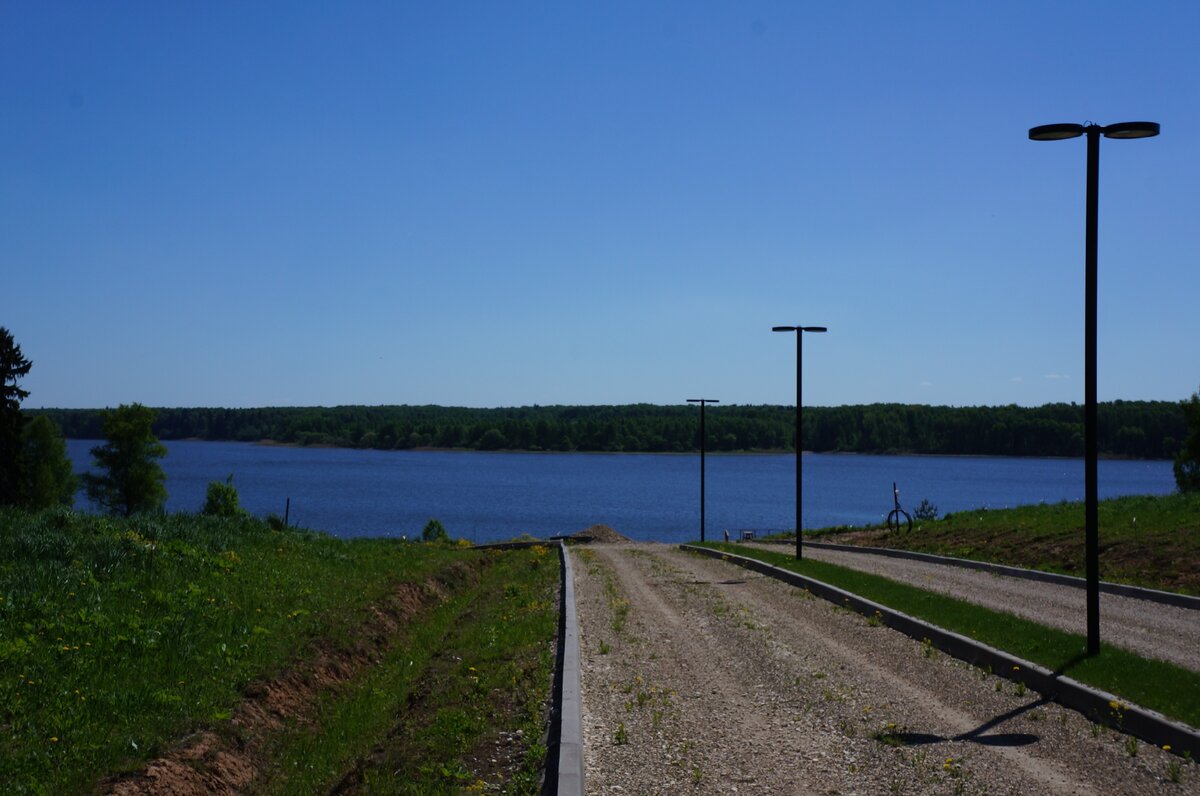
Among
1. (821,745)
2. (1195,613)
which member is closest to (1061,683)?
(821,745)

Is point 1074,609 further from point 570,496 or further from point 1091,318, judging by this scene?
point 570,496

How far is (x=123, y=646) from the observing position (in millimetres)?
12227

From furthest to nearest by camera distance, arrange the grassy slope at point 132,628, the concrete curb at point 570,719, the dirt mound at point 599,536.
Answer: the dirt mound at point 599,536
the grassy slope at point 132,628
the concrete curb at point 570,719

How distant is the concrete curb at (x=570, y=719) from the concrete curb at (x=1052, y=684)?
15.9ft

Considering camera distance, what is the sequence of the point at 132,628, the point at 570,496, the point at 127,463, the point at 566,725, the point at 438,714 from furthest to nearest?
the point at 570,496 → the point at 127,463 → the point at 132,628 → the point at 438,714 → the point at 566,725

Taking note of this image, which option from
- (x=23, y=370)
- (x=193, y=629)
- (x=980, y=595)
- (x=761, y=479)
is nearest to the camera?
(x=193, y=629)

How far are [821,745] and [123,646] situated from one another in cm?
818

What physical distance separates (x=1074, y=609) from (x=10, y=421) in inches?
2030

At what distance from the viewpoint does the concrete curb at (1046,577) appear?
63.5 ft

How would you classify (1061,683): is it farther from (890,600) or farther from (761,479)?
(761,479)

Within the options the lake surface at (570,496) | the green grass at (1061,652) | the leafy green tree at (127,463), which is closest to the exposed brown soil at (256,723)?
the green grass at (1061,652)

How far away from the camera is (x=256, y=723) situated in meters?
11.5

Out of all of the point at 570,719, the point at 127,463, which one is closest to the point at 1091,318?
the point at 570,719

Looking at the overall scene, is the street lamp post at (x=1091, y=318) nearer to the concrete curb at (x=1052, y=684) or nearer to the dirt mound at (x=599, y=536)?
the concrete curb at (x=1052, y=684)
